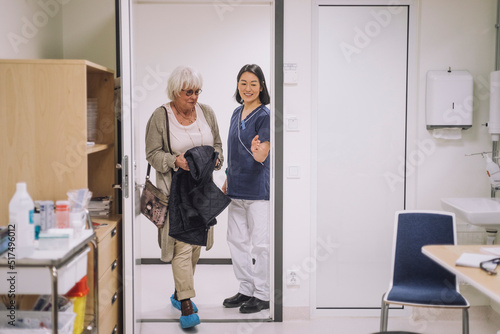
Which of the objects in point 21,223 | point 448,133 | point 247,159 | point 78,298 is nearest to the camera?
point 21,223

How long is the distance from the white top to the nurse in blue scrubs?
0.64ft

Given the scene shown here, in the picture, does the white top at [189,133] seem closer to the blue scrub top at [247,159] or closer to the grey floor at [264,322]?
the blue scrub top at [247,159]

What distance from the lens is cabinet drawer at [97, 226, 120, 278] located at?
2549 mm

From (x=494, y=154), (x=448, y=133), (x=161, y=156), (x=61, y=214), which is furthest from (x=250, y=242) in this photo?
(x=494, y=154)

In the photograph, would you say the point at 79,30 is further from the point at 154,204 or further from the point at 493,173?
the point at 493,173

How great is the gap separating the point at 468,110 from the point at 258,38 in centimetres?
155

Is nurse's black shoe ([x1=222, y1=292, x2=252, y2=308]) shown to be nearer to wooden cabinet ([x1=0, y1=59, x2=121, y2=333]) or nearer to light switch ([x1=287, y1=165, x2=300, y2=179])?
light switch ([x1=287, y1=165, x2=300, y2=179])

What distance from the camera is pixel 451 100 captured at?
329 cm

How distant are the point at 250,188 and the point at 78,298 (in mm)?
1505

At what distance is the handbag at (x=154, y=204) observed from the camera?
3.31 meters

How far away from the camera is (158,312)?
3516 mm

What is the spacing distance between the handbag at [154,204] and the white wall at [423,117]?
82 cm

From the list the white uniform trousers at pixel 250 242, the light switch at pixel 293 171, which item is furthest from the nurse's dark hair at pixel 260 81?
the white uniform trousers at pixel 250 242

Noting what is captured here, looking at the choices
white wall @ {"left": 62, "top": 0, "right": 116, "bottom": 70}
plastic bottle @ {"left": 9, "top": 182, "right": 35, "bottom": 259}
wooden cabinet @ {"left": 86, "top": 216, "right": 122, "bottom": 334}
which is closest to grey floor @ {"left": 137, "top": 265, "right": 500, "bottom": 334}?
wooden cabinet @ {"left": 86, "top": 216, "right": 122, "bottom": 334}
